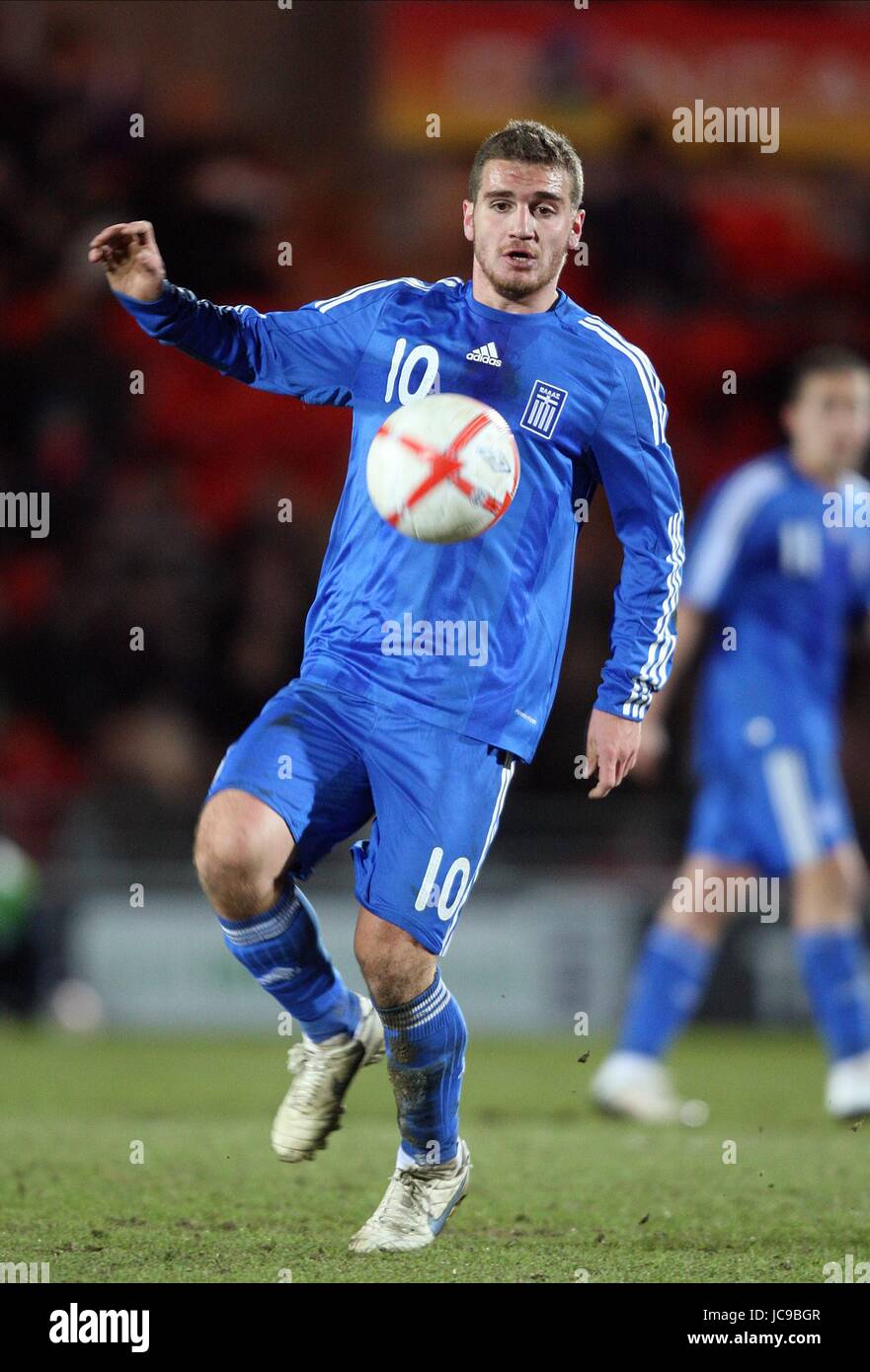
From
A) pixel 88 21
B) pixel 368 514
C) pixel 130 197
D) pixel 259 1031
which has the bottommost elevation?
pixel 259 1031

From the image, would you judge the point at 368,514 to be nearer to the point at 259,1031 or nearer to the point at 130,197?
the point at 259,1031

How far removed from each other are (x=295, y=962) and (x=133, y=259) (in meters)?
1.65

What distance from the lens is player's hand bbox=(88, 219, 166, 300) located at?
4180 millimetres

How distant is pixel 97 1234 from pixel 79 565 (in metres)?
7.81

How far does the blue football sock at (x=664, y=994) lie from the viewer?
23.4ft

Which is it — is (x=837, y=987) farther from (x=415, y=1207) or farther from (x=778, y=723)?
(x=415, y=1207)

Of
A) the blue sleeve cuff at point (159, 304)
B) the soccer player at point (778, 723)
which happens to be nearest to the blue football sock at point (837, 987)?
the soccer player at point (778, 723)

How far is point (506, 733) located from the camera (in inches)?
166

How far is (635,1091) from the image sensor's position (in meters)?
6.99

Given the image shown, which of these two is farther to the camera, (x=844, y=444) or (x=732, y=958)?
(x=732, y=958)

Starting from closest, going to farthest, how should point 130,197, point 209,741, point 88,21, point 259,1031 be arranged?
point 259,1031 → point 209,741 → point 130,197 → point 88,21

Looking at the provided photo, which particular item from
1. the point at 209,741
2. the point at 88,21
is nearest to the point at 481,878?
the point at 209,741

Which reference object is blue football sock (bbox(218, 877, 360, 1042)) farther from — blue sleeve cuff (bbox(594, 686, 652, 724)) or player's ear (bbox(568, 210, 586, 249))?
player's ear (bbox(568, 210, 586, 249))

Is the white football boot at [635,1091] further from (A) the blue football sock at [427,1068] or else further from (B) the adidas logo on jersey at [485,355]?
(B) the adidas logo on jersey at [485,355]
